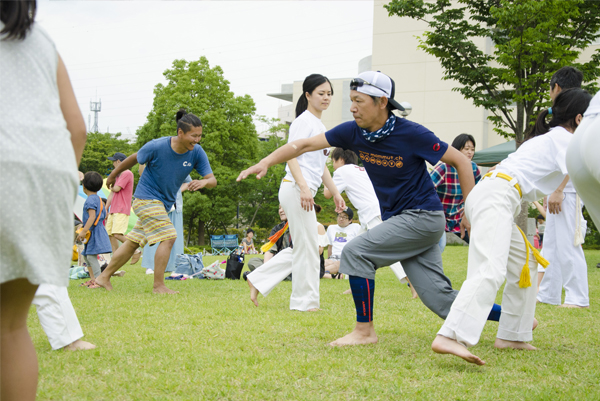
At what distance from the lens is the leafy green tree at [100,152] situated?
51.4 m

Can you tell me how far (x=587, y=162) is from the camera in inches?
108

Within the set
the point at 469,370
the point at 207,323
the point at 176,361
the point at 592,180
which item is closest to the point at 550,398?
the point at 469,370

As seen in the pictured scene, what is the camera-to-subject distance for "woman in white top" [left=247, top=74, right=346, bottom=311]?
19.5ft

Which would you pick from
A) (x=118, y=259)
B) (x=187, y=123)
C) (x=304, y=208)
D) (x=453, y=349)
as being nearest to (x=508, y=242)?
(x=453, y=349)

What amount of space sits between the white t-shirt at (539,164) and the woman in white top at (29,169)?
9.87 feet

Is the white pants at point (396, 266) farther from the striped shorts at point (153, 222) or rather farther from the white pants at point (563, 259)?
the striped shorts at point (153, 222)

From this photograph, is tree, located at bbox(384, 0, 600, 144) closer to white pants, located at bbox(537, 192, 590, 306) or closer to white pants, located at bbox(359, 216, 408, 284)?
white pants, located at bbox(537, 192, 590, 306)

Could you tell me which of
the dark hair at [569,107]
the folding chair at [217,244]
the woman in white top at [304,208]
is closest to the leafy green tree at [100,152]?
the folding chair at [217,244]

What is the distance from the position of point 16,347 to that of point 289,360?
6.25ft

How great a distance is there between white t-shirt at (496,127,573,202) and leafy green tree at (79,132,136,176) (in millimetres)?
48943

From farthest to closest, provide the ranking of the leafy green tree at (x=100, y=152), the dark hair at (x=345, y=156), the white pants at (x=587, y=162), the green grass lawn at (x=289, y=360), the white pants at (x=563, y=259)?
1. the leafy green tree at (x=100, y=152)
2. the dark hair at (x=345, y=156)
3. the white pants at (x=563, y=259)
4. the green grass lawn at (x=289, y=360)
5. the white pants at (x=587, y=162)

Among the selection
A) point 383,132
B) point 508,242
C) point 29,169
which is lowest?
point 508,242

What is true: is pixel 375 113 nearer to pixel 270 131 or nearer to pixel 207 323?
pixel 207 323

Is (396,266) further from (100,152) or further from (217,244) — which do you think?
(100,152)
